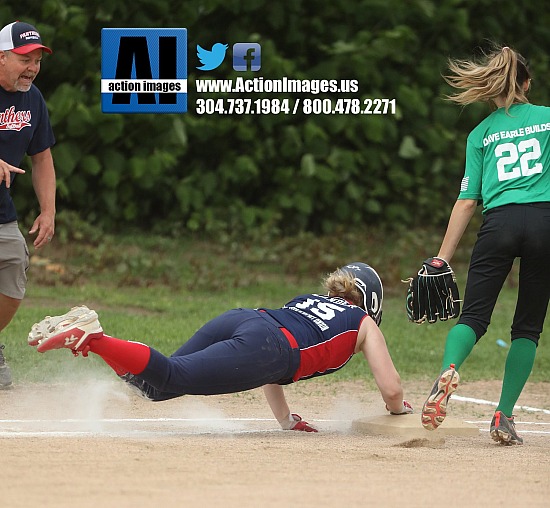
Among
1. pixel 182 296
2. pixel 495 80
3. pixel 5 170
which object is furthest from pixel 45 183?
pixel 182 296

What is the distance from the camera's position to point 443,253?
19.4ft

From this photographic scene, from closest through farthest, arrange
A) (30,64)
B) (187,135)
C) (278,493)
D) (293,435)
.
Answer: (278,493), (293,435), (30,64), (187,135)

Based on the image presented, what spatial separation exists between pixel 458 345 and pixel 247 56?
9.35 m

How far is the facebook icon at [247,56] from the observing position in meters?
14.2

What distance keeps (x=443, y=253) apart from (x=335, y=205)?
9301 mm

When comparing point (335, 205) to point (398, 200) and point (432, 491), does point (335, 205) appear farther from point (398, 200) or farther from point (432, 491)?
point (432, 491)

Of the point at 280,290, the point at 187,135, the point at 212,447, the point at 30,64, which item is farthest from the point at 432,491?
the point at 187,135

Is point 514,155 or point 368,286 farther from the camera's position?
point 368,286

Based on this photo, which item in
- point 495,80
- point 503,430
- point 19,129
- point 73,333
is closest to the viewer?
point 73,333

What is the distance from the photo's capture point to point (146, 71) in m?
13.2

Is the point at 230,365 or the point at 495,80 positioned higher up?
the point at 495,80

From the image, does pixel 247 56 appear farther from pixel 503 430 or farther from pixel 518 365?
pixel 503 430

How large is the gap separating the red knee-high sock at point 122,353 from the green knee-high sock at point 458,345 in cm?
147

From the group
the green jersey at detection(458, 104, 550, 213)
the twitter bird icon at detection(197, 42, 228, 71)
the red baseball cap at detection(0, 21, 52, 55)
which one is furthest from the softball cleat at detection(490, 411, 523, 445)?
the twitter bird icon at detection(197, 42, 228, 71)
